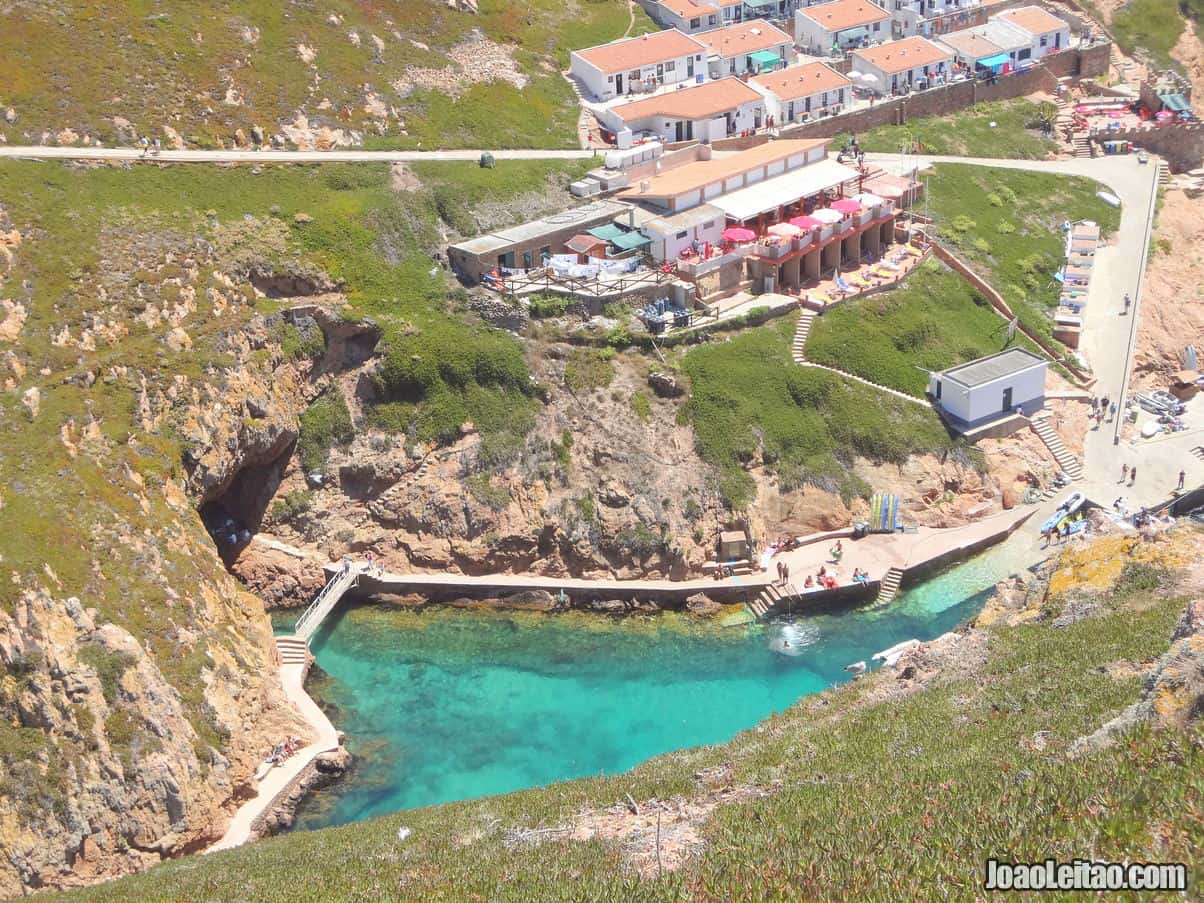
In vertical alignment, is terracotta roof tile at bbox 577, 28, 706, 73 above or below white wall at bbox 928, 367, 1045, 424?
above

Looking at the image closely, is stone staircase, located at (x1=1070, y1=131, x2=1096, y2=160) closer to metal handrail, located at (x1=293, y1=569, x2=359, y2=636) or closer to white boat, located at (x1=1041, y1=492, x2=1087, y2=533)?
white boat, located at (x1=1041, y1=492, x2=1087, y2=533)

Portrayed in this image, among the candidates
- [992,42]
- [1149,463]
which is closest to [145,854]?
[1149,463]

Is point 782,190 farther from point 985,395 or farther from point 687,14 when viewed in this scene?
point 687,14

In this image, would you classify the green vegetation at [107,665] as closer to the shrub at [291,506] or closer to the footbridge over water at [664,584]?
the footbridge over water at [664,584]

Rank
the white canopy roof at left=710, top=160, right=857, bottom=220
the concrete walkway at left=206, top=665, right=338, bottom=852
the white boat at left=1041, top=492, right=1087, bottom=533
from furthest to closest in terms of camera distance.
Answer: the white canopy roof at left=710, top=160, right=857, bottom=220
the white boat at left=1041, top=492, right=1087, bottom=533
the concrete walkway at left=206, top=665, right=338, bottom=852

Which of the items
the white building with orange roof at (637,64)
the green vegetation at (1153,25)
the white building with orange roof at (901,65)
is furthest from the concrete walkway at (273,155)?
the green vegetation at (1153,25)

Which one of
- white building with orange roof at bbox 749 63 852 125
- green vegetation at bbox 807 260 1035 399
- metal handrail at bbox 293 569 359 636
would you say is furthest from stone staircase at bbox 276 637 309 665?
white building with orange roof at bbox 749 63 852 125
